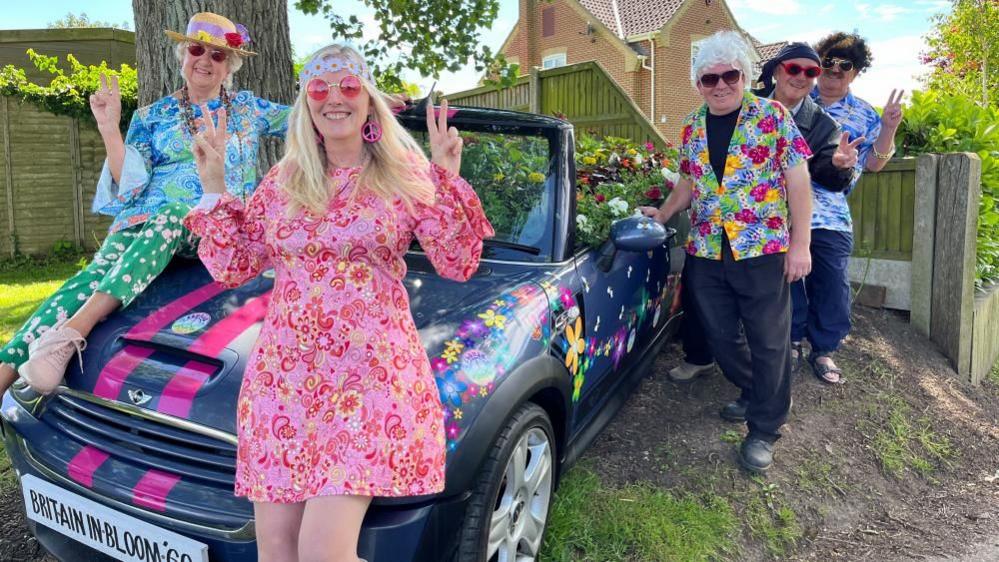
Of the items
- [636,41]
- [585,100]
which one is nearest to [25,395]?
[585,100]

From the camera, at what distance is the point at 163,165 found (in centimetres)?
306

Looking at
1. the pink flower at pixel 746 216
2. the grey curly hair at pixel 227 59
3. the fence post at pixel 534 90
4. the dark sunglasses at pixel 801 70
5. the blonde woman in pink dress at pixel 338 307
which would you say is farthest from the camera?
the fence post at pixel 534 90

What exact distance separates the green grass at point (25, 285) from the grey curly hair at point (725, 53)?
3.95m

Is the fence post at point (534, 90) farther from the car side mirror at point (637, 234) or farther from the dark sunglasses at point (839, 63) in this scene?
the car side mirror at point (637, 234)

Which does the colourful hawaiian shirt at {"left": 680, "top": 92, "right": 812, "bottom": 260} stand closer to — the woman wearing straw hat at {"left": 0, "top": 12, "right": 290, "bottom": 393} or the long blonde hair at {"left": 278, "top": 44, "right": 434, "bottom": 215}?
the long blonde hair at {"left": 278, "top": 44, "right": 434, "bottom": 215}

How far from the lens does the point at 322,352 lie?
1.77 meters

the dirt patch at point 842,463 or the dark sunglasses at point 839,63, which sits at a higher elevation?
the dark sunglasses at point 839,63

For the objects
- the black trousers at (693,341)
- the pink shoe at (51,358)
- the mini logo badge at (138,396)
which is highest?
the pink shoe at (51,358)

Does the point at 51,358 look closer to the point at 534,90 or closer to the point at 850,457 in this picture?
the point at 850,457

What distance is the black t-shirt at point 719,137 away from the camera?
3.24 metres

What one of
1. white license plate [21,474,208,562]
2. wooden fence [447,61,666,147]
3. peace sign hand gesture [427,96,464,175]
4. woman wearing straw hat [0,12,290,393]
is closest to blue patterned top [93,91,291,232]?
woman wearing straw hat [0,12,290,393]

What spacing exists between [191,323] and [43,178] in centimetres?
1101

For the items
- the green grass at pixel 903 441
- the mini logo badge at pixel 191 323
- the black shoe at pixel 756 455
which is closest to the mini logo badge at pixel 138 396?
the mini logo badge at pixel 191 323

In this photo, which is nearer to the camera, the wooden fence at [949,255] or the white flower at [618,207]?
the white flower at [618,207]
